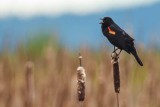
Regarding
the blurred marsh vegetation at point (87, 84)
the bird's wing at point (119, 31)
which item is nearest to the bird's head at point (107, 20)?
the bird's wing at point (119, 31)

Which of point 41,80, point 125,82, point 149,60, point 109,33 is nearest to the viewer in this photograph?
point 109,33

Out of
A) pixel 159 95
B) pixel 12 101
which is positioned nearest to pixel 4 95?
pixel 12 101

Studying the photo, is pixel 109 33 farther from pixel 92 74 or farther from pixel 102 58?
pixel 92 74

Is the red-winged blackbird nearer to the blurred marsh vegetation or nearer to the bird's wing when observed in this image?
the bird's wing

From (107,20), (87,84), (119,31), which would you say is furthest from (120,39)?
(87,84)

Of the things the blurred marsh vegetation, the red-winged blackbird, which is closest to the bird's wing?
the red-winged blackbird

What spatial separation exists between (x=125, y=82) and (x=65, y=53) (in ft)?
2.53

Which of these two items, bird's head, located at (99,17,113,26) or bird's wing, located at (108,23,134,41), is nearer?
bird's wing, located at (108,23,134,41)

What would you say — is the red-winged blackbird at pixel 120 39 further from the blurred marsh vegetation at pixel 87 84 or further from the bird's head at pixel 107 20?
the blurred marsh vegetation at pixel 87 84

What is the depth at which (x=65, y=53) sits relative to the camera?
14.3 ft

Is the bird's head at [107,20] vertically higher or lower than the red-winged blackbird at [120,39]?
higher

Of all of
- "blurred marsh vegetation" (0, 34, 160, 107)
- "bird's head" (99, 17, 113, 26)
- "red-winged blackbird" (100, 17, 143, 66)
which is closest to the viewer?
"red-winged blackbird" (100, 17, 143, 66)

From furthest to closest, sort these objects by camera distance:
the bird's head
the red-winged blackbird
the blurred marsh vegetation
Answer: the blurred marsh vegetation < the bird's head < the red-winged blackbird

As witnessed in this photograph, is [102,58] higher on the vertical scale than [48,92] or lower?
higher
